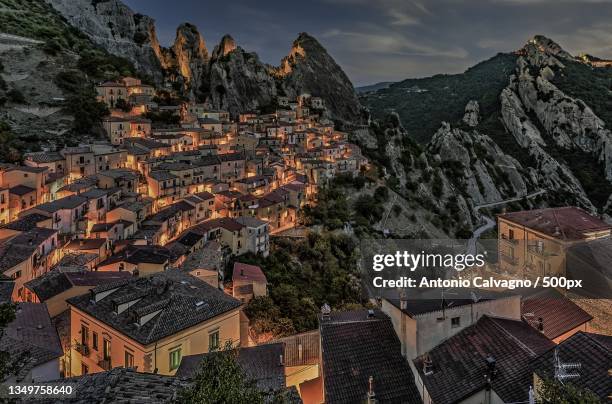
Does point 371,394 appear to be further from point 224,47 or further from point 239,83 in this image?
point 224,47

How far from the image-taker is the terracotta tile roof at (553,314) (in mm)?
12797

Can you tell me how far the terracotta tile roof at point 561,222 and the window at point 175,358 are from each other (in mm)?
14863

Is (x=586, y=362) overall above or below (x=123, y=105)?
below

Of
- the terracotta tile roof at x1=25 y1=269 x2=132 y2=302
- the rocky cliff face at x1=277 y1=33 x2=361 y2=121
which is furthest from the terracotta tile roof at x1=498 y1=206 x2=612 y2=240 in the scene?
the rocky cliff face at x1=277 y1=33 x2=361 y2=121

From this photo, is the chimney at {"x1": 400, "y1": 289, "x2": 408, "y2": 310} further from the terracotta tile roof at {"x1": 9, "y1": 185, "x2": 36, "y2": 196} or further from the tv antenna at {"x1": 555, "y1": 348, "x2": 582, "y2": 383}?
the terracotta tile roof at {"x1": 9, "y1": 185, "x2": 36, "y2": 196}

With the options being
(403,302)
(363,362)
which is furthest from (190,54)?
(363,362)

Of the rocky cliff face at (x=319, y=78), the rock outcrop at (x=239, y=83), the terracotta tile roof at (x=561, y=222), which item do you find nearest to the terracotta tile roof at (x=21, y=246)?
the terracotta tile roof at (x=561, y=222)

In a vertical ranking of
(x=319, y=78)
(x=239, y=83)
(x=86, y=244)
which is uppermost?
(x=319, y=78)

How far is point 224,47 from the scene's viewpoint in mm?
89312

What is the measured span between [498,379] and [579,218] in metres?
12.0

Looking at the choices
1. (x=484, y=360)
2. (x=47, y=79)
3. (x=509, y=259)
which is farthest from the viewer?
(x=47, y=79)

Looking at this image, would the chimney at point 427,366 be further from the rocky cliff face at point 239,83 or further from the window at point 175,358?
the rocky cliff face at point 239,83

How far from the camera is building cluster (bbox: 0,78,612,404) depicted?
10250 mm

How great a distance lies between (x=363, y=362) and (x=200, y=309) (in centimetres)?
728
